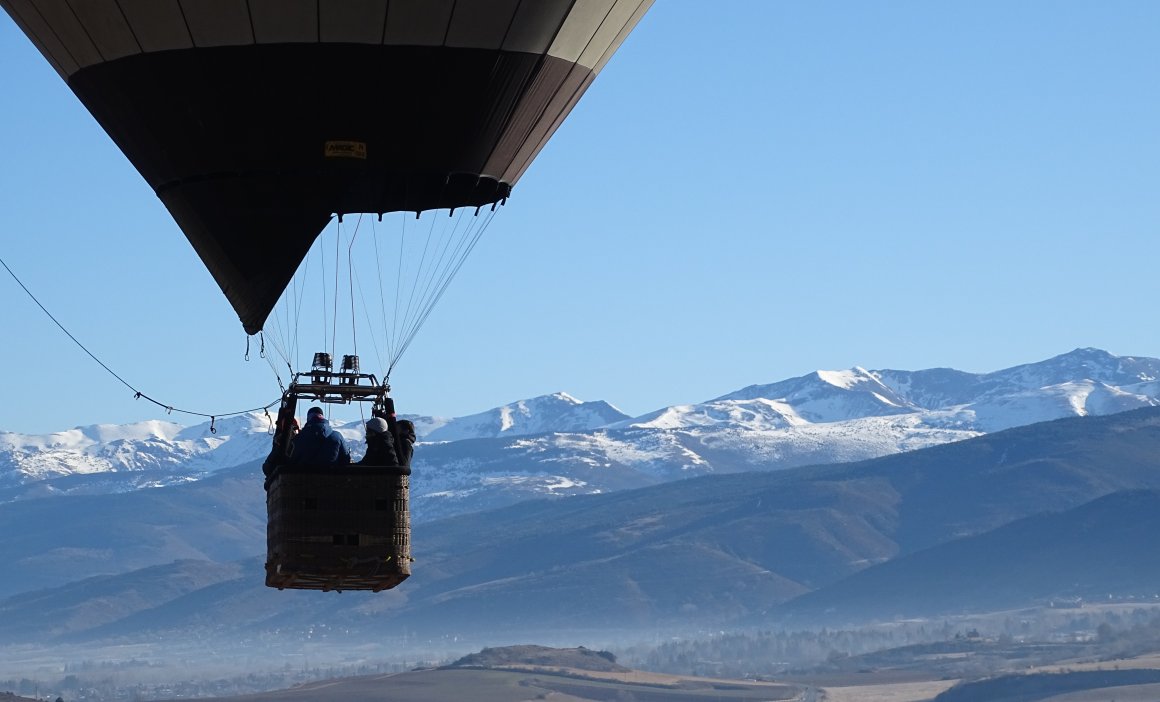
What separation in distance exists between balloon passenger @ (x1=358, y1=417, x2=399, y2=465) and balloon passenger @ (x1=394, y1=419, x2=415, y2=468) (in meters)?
0.08

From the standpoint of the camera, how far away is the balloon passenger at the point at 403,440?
1045 inches

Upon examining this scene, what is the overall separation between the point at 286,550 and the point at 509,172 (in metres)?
6.60

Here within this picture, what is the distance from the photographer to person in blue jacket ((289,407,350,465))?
86.2 feet

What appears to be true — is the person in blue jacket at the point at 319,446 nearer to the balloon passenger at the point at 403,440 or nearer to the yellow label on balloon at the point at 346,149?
the balloon passenger at the point at 403,440

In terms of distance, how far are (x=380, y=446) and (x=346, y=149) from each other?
4.06 meters

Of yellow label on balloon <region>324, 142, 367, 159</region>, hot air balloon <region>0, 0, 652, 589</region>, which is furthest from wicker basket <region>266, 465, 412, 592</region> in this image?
yellow label on balloon <region>324, 142, 367, 159</region>

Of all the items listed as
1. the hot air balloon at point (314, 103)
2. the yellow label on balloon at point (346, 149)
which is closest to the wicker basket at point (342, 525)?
the hot air balloon at point (314, 103)

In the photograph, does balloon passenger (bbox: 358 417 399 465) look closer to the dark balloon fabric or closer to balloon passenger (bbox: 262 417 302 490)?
balloon passenger (bbox: 262 417 302 490)

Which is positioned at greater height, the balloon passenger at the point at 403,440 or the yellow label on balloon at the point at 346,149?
the yellow label on balloon at the point at 346,149

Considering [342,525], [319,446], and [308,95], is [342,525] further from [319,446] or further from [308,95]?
[308,95]

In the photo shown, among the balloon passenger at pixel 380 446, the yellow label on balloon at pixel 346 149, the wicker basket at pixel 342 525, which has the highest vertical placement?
the yellow label on balloon at pixel 346 149

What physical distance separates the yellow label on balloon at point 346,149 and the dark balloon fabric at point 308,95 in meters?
0.02

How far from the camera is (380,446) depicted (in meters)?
26.5

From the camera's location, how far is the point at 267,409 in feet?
95.7
